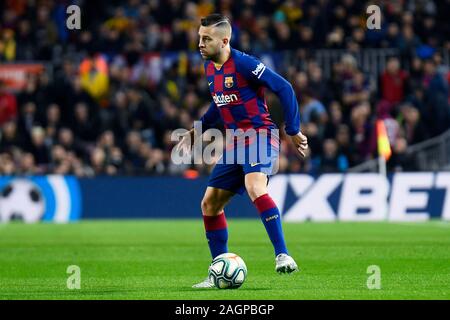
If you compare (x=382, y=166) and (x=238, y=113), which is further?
(x=382, y=166)

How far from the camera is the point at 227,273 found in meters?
10.2

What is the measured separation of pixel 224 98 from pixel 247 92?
0.22m

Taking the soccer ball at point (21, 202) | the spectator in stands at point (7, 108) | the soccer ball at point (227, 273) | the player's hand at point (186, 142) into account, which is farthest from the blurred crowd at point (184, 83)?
the soccer ball at point (227, 273)

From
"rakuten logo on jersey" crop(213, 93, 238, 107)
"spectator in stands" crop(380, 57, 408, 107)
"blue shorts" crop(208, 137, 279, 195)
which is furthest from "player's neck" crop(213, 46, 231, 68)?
"spectator in stands" crop(380, 57, 408, 107)

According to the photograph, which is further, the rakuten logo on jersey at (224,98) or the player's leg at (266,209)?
the rakuten logo on jersey at (224,98)

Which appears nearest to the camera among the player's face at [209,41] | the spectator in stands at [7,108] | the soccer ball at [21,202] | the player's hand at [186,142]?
the player's face at [209,41]

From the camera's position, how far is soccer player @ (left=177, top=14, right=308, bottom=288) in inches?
412

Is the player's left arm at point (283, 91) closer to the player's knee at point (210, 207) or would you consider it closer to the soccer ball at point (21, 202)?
the player's knee at point (210, 207)

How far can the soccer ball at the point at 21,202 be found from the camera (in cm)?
2194

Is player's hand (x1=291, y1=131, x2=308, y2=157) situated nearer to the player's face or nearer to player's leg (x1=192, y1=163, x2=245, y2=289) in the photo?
player's leg (x1=192, y1=163, x2=245, y2=289)

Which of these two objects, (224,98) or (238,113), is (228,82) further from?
(238,113)

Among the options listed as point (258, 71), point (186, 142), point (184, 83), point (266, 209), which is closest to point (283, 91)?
point (258, 71)

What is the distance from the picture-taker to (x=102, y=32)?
25922 millimetres
